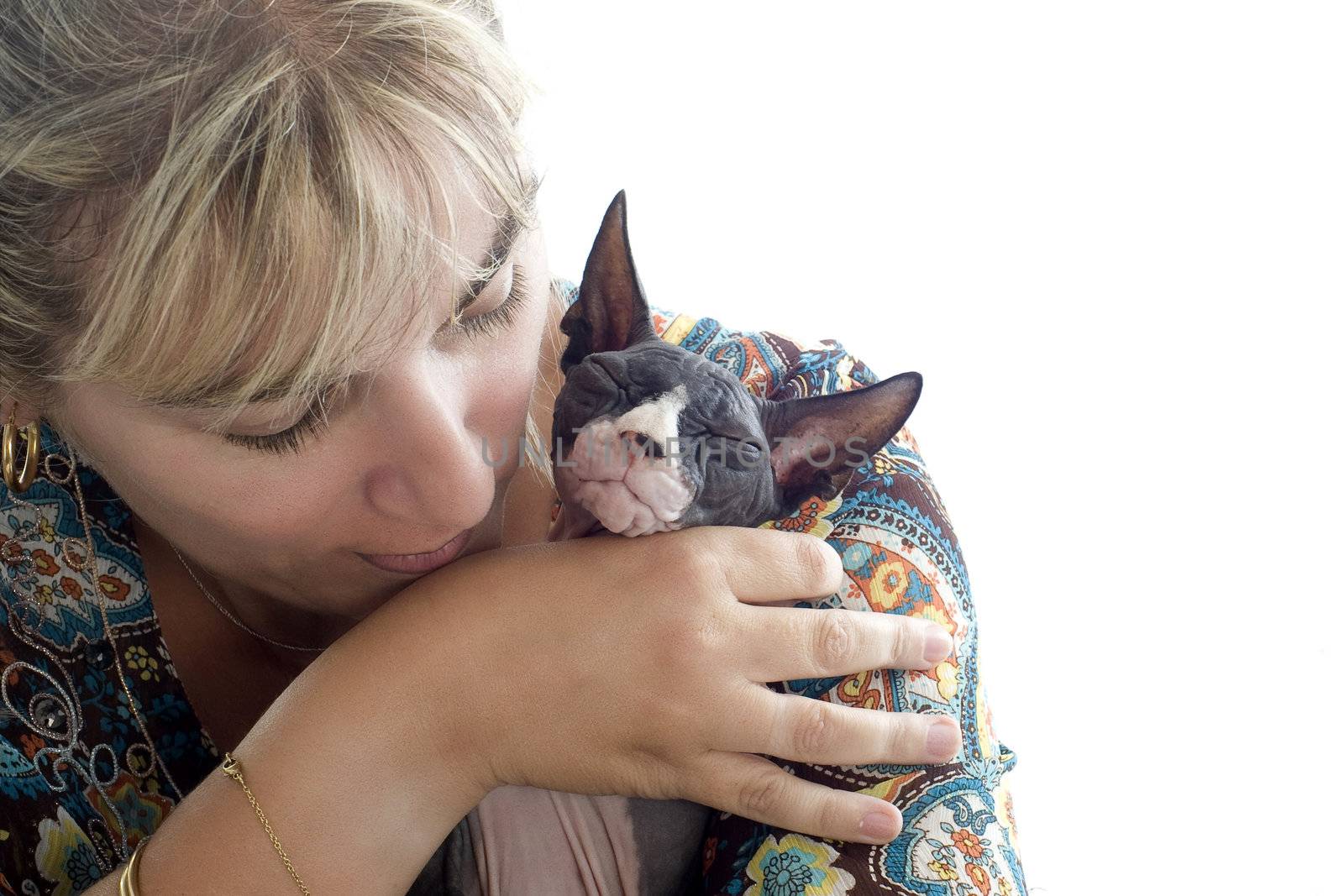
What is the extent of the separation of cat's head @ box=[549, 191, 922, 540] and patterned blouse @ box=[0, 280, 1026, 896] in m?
0.08

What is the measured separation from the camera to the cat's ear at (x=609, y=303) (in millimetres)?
930

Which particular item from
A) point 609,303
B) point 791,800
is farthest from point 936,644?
point 609,303

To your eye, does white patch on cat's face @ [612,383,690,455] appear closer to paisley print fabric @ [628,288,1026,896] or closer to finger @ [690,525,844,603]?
finger @ [690,525,844,603]

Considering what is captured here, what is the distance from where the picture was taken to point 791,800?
0.84 m

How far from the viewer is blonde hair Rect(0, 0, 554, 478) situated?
2.12 ft

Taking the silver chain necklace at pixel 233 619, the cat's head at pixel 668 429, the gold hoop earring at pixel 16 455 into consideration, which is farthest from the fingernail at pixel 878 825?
the gold hoop earring at pixel 16 455

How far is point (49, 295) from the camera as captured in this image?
2.36 ft

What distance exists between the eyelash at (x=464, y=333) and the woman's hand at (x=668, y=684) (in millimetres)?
184

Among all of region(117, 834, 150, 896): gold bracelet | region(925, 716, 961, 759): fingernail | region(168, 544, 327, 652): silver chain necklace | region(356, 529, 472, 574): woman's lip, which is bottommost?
region(117, 834, 150, 896): gold bracelet

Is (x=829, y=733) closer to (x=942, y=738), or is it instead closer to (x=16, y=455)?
(x=942, y=738)

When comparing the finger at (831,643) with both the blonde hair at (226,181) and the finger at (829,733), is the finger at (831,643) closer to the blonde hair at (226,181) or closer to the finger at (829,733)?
the finger at (829,733)

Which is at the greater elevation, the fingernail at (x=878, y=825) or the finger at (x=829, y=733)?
the finger at (x=829, y=733)

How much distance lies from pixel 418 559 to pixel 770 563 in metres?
0.31

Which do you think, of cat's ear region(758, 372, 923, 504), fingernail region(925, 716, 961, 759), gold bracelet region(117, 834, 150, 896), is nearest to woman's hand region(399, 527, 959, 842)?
fingernail region(925, 716, 961, 759)
